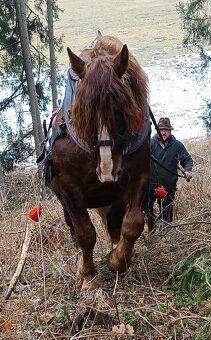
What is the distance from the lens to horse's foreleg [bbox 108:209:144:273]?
163 inches

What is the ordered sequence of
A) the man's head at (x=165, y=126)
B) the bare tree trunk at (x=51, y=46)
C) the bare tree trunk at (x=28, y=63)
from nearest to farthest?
the man's head at (x=165, y=126) < the bare tree trunk at (x=28, y=63) < the bare tree trunk at (x=51, y=46)

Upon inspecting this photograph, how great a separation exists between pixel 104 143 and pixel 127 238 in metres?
0.94

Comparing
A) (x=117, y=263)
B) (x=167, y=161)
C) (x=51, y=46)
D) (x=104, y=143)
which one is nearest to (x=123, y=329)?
(x=104, y=143)

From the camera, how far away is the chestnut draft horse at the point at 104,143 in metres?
3.62

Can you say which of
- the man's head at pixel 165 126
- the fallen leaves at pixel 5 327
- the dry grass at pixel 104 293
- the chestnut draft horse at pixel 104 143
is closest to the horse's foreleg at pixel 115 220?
the chestnut draft horse at pixel 104 143

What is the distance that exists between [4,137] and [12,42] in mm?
2899

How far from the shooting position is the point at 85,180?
4.18 metres

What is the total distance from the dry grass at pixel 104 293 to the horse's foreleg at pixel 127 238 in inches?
6.6

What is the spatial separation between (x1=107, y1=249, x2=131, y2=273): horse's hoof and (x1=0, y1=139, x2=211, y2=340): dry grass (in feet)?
0.41

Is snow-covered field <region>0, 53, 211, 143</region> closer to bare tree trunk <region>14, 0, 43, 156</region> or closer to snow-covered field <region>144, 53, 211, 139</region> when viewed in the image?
snow-covered field <region>144, 53, 211, 139</region>

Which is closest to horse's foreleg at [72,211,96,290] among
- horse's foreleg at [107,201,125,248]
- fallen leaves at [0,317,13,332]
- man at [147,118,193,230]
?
horse's foreleg at [107,201,125,248]

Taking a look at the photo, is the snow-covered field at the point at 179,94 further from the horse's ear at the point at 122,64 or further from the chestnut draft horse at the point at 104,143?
the horse's ear at the point at 122,64

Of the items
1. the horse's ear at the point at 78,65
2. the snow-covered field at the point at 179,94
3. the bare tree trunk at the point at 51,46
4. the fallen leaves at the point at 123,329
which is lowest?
the snow-covered field at the point at 179,94

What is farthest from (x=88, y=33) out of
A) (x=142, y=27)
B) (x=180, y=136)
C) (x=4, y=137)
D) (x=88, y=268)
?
(x=88, y=268)
